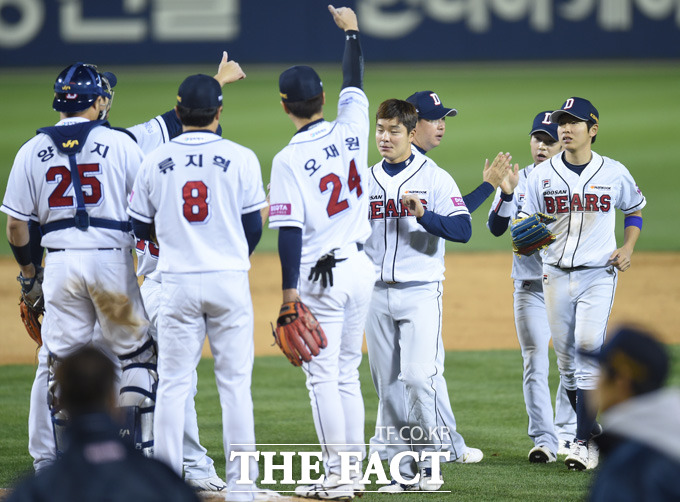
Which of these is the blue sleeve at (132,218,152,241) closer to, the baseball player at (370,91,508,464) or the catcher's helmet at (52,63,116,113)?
the catcher's helmet at (52,63,116,113)

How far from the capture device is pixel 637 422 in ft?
7.59

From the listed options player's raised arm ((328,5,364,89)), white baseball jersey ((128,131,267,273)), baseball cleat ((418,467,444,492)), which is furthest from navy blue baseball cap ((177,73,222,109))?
baseball cleat ((418,467,444,492))

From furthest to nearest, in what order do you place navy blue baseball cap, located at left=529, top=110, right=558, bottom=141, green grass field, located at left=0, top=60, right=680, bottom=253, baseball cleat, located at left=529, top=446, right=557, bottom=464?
1. green grass field, located at left=0, top=60, right=680, bottom=253
2. navy blue baseball cap, located at left=529, top=110, right=558, bottom=141
3. baseball cleat, located at left=529, top=446, right=557, bottom=464

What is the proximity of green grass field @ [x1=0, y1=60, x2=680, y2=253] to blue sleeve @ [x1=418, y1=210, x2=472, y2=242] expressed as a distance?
13414mm

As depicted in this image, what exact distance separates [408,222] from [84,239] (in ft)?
5.80

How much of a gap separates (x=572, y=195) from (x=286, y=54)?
65.6ft

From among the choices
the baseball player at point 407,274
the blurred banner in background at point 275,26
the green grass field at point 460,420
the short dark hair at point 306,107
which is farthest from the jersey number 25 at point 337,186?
the blurred banner in background at point 275,26

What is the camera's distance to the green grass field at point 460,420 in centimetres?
515

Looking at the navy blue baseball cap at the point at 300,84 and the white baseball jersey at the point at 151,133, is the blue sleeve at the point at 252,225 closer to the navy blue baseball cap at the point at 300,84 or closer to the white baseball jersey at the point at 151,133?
the navy blue baseball cap at the point at 300,84

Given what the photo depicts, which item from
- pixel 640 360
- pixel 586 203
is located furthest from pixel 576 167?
pixel 640 360

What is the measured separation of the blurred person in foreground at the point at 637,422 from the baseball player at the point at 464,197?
10.1 feet

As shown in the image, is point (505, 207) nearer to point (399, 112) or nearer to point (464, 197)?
point (464, 197)

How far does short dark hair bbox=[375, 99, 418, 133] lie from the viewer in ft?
17.0

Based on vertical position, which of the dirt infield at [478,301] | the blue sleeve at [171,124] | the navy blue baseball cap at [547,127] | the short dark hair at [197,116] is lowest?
the dirt infield at [478,301]
